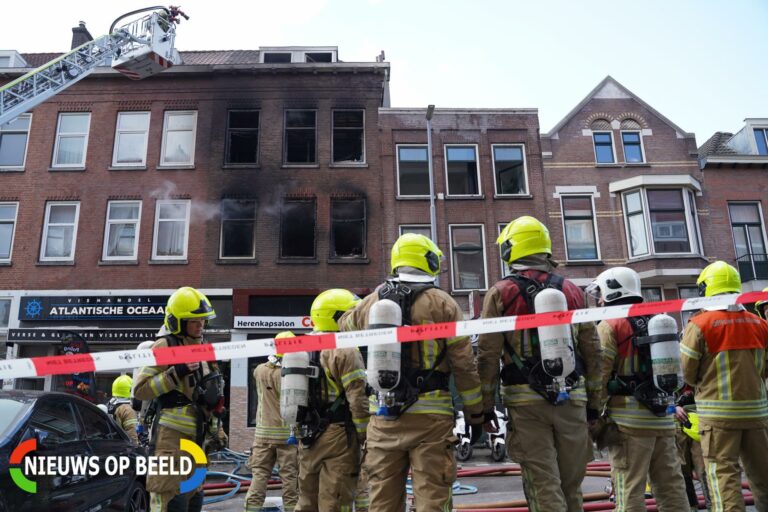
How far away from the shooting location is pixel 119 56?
1603 centimetres

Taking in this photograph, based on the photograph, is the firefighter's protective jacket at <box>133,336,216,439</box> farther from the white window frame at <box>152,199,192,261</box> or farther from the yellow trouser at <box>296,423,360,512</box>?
the white window frame at <box>152,199,192,261</box>

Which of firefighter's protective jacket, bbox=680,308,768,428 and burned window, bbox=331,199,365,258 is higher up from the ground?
burned window, bbox=331,199,365,258

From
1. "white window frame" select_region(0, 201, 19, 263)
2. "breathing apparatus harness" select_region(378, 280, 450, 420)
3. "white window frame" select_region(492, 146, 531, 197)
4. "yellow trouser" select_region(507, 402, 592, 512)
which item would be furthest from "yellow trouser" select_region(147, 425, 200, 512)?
"white window frame" select_region(0, 201, 19, 263)

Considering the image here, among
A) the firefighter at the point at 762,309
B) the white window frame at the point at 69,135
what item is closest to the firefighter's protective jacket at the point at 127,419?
the firefighter at the point at 762,309

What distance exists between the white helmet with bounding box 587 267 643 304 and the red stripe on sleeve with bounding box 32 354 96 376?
3.75 meters

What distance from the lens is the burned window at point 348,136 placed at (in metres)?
18.9

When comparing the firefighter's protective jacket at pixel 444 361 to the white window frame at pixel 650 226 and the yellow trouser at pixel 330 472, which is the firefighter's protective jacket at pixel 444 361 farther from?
the white window frame at pixel 650 226

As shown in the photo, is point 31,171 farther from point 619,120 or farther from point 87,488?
point 619,120

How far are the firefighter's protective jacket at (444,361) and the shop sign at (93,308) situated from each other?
14.7 meters

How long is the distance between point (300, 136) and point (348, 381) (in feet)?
A: 51.6

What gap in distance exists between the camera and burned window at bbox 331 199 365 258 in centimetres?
1806

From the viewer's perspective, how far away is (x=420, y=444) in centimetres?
334

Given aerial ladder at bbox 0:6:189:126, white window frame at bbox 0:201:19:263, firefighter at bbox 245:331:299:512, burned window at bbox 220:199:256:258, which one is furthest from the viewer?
burned window at bbox 220:199:256:258

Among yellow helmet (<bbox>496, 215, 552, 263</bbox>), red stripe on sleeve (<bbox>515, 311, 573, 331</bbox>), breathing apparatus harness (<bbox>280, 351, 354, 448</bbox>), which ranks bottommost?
breathing apparatus harness (<bbox>280, 351, 354, 448</bbox>)
